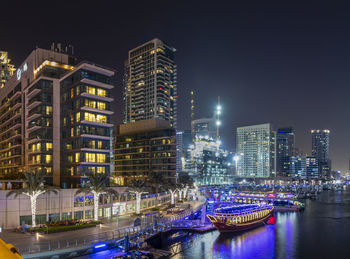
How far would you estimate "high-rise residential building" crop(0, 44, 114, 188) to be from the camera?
84.7 m

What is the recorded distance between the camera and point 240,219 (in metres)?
87.4

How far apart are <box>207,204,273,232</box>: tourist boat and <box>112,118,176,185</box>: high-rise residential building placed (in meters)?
64.9

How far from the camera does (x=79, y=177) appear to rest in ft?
273

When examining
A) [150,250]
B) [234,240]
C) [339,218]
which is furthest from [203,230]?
[339,218]

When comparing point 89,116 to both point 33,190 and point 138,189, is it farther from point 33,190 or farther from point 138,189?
point 33,190

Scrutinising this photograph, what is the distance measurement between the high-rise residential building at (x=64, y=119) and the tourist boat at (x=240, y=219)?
35.1 metres

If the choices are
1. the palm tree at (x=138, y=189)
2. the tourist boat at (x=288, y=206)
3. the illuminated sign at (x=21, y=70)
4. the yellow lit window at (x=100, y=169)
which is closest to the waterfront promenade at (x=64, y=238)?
the palm tree at (x=138, y=189)

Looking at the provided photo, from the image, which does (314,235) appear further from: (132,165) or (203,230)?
(132,165)

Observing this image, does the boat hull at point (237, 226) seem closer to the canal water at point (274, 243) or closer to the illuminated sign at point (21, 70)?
the canal water at point (274, 243)

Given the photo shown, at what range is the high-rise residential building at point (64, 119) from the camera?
8469 centimetres

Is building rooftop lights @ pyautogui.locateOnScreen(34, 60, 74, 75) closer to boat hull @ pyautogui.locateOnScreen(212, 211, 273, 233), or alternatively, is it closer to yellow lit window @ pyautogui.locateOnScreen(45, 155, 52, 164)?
yellow lit window @ pyautogui.locateOnScreen(45, 155, 52, 164)

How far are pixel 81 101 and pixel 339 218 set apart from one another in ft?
332

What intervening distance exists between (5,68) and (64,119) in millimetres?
105073

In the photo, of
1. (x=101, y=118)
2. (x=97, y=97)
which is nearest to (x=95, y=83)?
(x=97, y=97)
